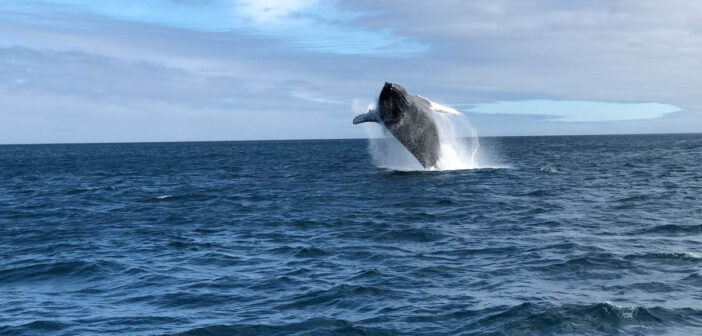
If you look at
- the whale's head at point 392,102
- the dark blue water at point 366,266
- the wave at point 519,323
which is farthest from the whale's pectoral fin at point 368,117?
the wave at point 519,323

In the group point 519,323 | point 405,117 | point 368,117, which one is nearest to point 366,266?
point 519,323

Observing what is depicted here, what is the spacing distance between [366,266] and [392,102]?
14813 millimetres

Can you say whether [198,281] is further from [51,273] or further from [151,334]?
[51,273]

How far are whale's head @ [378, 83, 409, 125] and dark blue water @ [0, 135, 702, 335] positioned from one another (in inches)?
159

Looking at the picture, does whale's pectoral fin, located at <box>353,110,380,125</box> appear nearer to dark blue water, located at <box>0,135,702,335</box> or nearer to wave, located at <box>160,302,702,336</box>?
dark blue water, located at <box>0,135,702,335</box>

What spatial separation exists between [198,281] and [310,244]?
4.64 metres

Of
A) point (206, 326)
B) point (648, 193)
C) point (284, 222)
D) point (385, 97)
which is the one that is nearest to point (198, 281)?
point (206, 326)

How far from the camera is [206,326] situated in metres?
11.5

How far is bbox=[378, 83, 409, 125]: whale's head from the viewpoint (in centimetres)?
2802

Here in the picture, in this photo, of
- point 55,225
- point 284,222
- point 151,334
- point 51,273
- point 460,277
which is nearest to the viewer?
point 151,334

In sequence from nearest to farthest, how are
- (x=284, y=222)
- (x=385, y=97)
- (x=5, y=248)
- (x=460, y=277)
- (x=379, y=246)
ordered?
(x=460, y=277), (x=379, y=246), (x=5, y=248), (x=284, y=222), (x=385, y=97)

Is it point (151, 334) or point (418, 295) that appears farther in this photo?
point (418, 295)

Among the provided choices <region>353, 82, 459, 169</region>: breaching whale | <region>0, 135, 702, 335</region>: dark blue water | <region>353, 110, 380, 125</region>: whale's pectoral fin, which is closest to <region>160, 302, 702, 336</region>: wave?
<region>0, 135, 702, 335</region>: dark blue water

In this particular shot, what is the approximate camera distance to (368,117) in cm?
3000
